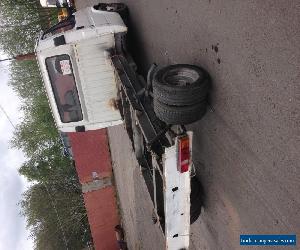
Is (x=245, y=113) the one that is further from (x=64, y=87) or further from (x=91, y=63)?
(x=64, y=87)

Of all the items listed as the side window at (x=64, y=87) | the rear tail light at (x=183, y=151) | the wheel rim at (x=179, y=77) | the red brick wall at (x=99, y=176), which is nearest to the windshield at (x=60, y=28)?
the side window at (x=64, y=87)

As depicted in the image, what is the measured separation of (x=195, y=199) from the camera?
4.54m

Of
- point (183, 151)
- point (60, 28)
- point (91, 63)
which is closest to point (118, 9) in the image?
point (60, 28)

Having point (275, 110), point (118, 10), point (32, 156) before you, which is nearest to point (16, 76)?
point (32, 156)

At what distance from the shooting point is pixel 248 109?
3.32m

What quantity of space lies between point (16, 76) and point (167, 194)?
29585 millimetres

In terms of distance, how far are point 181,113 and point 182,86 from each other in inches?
11.8

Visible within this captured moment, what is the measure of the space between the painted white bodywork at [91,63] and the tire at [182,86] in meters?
2.03

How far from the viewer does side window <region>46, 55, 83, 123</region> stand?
6402mm

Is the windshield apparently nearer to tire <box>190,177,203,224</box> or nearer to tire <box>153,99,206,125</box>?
tire <box>153,99,206,125</box>

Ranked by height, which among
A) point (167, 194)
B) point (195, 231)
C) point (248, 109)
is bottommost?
point (195, 231)

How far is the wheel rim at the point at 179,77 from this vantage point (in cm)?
421

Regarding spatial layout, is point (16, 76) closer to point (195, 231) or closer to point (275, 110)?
point (195, 231)

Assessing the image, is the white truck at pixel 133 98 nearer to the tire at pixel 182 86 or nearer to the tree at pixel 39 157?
the tire at pixel 182 86
